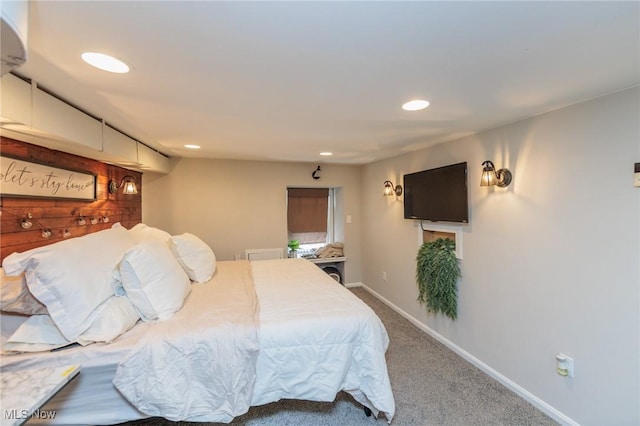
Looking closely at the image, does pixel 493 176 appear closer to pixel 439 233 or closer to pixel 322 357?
pixel 439 233

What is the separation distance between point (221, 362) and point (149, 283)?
689 mm

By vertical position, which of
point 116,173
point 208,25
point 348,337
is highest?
point 208,25

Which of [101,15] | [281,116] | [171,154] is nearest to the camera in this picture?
[101,15]

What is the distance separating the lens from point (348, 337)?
175cm

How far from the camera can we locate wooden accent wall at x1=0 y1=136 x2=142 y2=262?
168 cm

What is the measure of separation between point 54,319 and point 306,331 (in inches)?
53.1

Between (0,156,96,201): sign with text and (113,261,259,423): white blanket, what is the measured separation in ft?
4.13

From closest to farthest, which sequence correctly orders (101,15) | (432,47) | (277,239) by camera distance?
1. (101,15)
2. (432,47)
3. (277,239)

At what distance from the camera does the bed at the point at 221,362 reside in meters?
1.44

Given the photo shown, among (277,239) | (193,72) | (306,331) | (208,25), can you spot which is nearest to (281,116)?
(193,72)

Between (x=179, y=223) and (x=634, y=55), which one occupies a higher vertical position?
(x=634, y=55)

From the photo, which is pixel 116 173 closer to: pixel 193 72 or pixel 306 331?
pixel 193 72

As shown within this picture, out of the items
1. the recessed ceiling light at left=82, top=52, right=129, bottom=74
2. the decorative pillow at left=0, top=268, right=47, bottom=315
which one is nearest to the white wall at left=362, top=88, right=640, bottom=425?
the recessed ceiling light at left=82, top=52, right=129, bottom=74

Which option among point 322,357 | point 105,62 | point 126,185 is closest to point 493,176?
point 322,357
